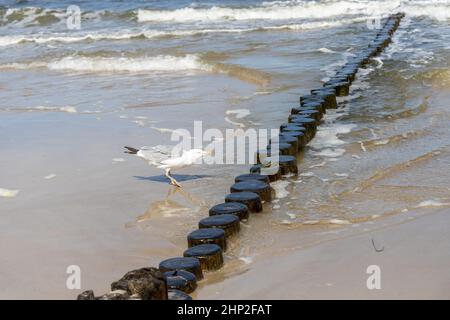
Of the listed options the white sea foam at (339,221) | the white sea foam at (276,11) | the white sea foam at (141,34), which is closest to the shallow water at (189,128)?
the white sea foam at (339,221)

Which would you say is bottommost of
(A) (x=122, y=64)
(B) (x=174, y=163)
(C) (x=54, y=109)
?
(A) (x=122, y=64)

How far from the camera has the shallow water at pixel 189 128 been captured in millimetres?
5227

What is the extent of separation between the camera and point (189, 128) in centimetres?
871

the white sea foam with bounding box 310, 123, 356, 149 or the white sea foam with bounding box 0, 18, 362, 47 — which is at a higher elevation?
the white sea foam with bounding box 310, 123, 356, 149

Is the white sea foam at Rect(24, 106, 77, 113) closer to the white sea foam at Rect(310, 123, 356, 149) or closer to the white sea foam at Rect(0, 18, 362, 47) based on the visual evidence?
the white sea foam at Rect(310, 123, 356, 149)

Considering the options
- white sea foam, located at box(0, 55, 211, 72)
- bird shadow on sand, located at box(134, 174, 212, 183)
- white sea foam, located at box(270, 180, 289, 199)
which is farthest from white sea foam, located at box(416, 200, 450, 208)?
white sea foam, located at box(0, 55, 211, 72)

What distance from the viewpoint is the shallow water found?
5.23m

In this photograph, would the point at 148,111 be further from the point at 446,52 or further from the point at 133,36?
the point at 133,36

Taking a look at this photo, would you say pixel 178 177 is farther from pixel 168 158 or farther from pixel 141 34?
pixel 141 34

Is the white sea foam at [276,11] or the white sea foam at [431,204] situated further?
the white sea foam at [276,11]

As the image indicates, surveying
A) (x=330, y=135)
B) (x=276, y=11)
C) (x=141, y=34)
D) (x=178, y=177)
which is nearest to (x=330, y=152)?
(x=330, y=135)

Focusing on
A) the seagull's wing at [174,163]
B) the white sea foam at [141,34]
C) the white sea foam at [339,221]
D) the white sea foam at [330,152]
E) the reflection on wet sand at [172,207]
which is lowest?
the white sea foam at [141,34]

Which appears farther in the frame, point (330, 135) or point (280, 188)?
point (330, 135)

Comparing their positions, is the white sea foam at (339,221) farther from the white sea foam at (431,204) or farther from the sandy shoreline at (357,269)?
the white sea foam at (431,204)
